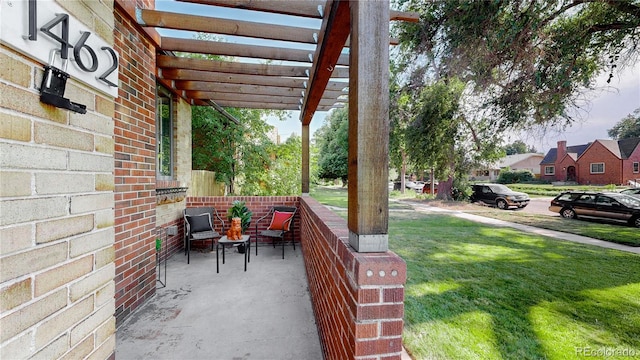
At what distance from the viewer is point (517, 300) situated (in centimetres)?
321

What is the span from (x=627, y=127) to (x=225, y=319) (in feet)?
167

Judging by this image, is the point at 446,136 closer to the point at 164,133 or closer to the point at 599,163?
the point at 164,133

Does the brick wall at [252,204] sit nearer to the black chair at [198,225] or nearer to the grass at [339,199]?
the black chair at [198,225]

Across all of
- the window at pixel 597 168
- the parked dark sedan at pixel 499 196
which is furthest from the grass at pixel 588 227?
the window at pixel 597 168

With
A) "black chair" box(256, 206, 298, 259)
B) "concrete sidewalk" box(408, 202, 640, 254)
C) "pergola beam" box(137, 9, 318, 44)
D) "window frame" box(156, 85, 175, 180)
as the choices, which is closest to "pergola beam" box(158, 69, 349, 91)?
"window frame" box(156, 85, 175, 180)

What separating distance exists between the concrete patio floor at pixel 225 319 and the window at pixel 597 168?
3460 cm

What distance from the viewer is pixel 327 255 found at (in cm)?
204

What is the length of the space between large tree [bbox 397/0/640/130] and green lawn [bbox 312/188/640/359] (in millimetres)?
2974

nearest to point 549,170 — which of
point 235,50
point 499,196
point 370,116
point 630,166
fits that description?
point 630,166

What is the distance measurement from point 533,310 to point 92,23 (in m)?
4.24

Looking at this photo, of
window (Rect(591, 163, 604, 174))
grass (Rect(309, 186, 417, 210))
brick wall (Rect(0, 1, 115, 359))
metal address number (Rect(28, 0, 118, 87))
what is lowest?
grass (Rect(309, 186, 417, 210))

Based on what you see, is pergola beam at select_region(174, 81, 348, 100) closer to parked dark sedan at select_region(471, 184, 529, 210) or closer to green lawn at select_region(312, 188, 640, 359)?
green lawn at select_region(312, 188, 640, 359)

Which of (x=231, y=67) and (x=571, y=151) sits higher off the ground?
(x=571, y=151)

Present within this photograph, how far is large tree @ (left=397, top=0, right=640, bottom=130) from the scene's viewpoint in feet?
15.6
